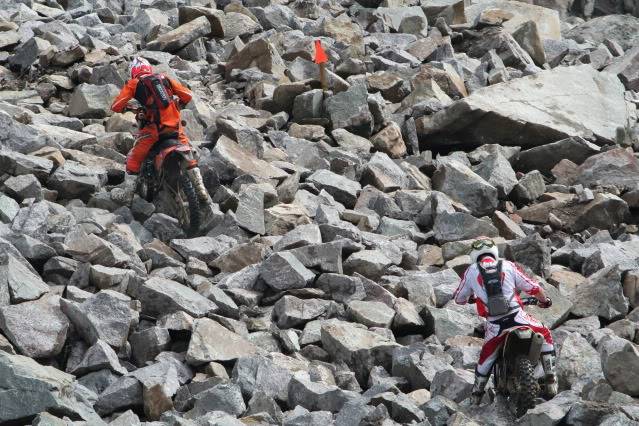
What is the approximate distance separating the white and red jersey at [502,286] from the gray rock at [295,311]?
2.16m

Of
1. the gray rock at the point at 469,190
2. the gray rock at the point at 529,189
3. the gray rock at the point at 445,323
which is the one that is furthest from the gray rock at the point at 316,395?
→ the gray rock at the point at 529,189

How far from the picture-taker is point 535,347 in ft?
30.4

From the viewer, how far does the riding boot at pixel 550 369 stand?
31.3 ft

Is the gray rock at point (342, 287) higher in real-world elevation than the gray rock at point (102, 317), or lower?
lower

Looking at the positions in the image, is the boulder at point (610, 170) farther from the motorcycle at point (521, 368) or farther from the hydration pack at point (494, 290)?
the motorcycle at point (521, 368)

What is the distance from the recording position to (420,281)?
41.0ft

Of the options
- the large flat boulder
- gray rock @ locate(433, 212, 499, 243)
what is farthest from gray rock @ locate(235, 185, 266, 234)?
the large flat boulder

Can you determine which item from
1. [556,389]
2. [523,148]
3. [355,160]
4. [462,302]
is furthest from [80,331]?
[523,148]

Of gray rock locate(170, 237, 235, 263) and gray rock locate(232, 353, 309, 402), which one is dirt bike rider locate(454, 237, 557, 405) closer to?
gray rock locate(232, 353, 309, 402)

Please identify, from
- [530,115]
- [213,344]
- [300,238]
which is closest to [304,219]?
[300,238]

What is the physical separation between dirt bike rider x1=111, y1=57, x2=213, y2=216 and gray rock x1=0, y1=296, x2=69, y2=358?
3.77 metres

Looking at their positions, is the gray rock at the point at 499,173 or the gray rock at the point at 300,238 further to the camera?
the gray rock at the point at 499,173

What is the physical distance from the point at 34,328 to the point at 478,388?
4.18 metres

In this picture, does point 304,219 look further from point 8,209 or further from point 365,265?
point 8,209
